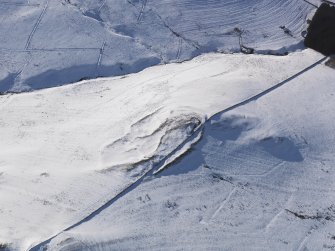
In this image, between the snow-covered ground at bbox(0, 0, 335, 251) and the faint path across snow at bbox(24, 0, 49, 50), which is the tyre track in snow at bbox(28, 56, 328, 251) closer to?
the snow-covered ground at bbox(0, 0, 335, 251)

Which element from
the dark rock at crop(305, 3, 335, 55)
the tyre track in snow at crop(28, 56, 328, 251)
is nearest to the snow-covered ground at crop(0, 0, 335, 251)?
the tyre track in snow at crop(28, 56, 328, 251)

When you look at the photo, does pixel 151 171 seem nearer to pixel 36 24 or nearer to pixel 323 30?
pixel 323 30

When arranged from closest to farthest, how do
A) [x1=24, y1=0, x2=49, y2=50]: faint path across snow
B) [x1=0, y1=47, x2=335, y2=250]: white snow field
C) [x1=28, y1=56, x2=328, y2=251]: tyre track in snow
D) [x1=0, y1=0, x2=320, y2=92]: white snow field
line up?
[x1=28, y1=56, x2=328, y2=251]: tyre track in snow
[x1=0, y1=47, x2=335, y2=250]: white snow field
[x1=0, y1=0, x2=320, y2=92]: white snow field
[x1=24, y1=0, x2=49, y2=50]: faint path across snow

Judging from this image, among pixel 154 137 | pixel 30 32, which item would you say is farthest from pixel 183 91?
pixel 30 32

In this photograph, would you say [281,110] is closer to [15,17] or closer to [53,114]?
[53,114]

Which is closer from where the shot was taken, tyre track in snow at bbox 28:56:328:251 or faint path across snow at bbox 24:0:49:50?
tyre track in snow at bbox 28:56:328:251

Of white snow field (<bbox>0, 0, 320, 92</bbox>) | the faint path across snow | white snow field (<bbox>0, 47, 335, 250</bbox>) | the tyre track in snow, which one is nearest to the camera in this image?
the tyre track in snow

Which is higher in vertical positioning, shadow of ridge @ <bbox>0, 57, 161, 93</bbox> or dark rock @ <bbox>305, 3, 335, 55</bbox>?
dark rock @ <bbox>305, 3, 335, 55</bbox>
